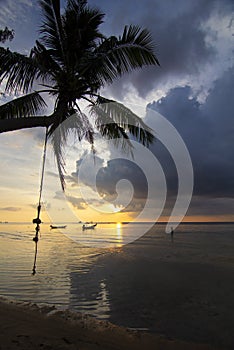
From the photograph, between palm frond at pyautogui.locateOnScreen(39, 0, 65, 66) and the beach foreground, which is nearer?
the beach foreground

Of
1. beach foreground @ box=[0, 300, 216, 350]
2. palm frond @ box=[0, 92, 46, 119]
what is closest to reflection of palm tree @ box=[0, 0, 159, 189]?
palm frond @ box=[0, 92, 46, 119]

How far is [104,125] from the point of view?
886 centimetres

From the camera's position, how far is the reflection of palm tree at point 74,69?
696 centimetres

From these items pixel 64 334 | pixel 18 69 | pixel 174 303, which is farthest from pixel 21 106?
pixel 174 303

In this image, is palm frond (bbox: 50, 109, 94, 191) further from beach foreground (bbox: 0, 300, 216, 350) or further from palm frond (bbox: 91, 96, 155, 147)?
beach foreground (bbox: 0, 300, 216, 350)

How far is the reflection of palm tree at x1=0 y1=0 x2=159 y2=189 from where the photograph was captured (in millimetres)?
6965

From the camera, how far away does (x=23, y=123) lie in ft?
19.2

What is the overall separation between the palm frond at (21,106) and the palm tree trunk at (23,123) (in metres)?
1.79

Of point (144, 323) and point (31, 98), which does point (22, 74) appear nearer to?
point (31, 98)

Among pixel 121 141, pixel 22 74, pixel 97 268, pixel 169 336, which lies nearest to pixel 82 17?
pixel 22 74

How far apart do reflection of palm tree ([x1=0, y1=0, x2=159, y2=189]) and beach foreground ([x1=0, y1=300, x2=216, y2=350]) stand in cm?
398

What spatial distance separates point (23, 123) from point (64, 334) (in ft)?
13.9

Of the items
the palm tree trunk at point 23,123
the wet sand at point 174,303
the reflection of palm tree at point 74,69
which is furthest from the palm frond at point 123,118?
the wet sand at point 174,303

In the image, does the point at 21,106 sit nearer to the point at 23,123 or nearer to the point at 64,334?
the point at 23,123
